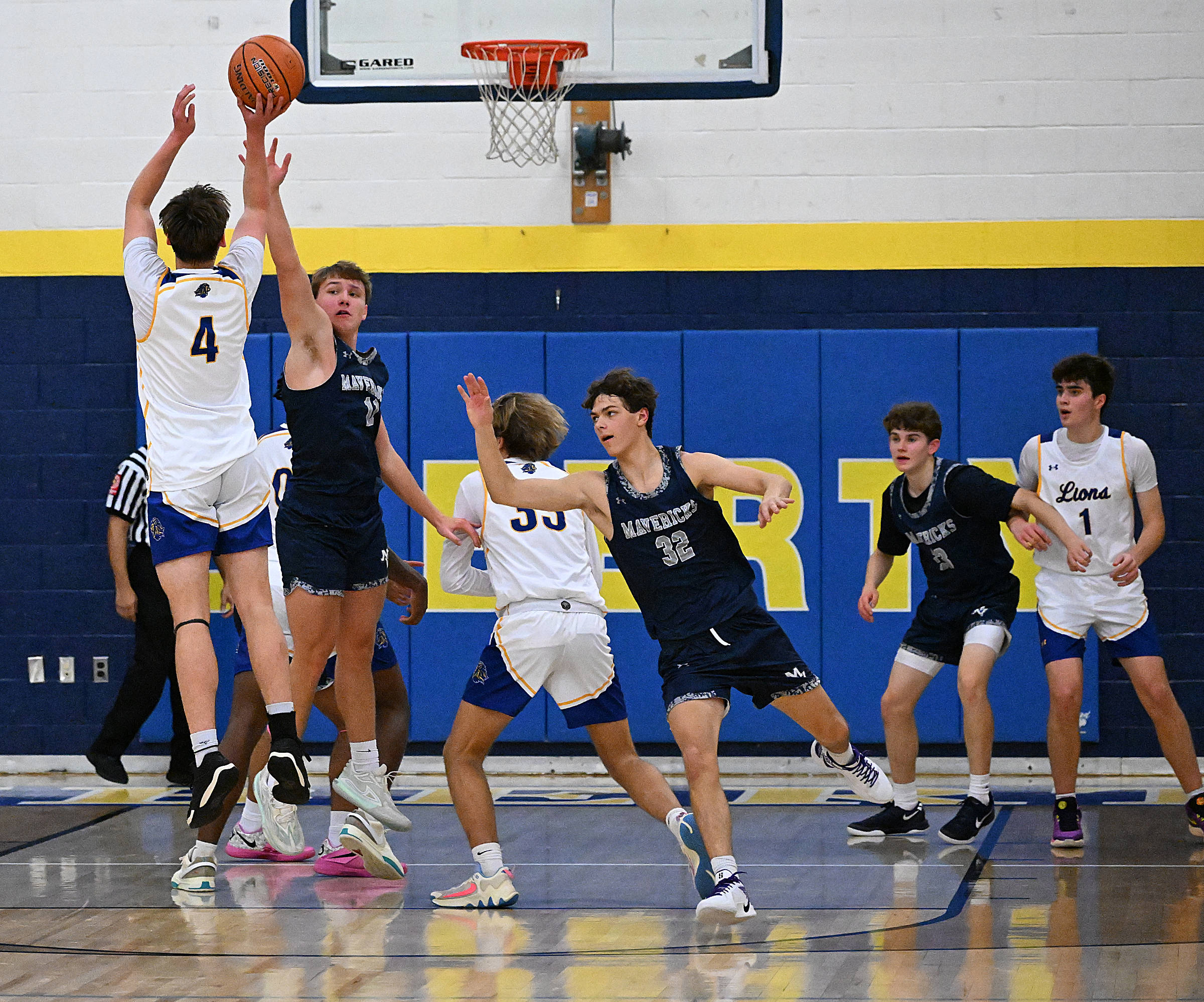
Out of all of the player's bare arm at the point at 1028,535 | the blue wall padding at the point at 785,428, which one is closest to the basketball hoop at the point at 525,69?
the blue wall padding at the point at 785,428

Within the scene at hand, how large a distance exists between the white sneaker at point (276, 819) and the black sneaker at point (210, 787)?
0.36m

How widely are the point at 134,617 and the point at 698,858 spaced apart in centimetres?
414

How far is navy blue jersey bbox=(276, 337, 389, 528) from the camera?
5.30m

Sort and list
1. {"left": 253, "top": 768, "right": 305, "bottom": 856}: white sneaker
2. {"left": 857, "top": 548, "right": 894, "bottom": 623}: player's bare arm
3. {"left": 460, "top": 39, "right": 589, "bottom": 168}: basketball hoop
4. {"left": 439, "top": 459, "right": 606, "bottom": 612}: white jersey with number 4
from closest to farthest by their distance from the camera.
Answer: {"left": 439, "top": 459, "right": 606, "bottom": 612}: white jersey with number 4 → {"left": 253, "top": 768, "right": 305, "bottom": 856}: white sneaker → {"left": 857, "top": 548, "right": 894, "bottom": 623}: player's bare arm → {"left": 460, "top": 39, "right": 589, "bottom": 168}: basketball hoop

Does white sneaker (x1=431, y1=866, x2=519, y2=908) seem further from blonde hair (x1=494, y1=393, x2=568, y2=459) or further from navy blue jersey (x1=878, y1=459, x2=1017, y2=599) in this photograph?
navy blue jersey (x1=878, y1=459, x2=1017, y2=599)

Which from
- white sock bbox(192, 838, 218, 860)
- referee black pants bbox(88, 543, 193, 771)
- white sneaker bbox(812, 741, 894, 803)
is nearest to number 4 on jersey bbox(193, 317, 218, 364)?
white sock bbox(192, 838, 218, 860)

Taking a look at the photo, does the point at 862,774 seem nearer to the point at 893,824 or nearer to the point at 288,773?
the point at 893,824

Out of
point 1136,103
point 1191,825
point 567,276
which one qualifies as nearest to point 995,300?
point 1136,103

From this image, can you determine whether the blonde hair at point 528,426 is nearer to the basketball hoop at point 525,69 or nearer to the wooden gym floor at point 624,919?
the wooden gym floor at point 624,919

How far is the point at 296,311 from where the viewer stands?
5137mm

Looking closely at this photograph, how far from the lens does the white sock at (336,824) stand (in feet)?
19.1

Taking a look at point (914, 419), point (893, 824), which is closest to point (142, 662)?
point (893, 824)

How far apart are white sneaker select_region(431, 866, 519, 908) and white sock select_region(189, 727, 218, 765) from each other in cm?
93

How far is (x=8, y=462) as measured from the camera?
27.6 ft
